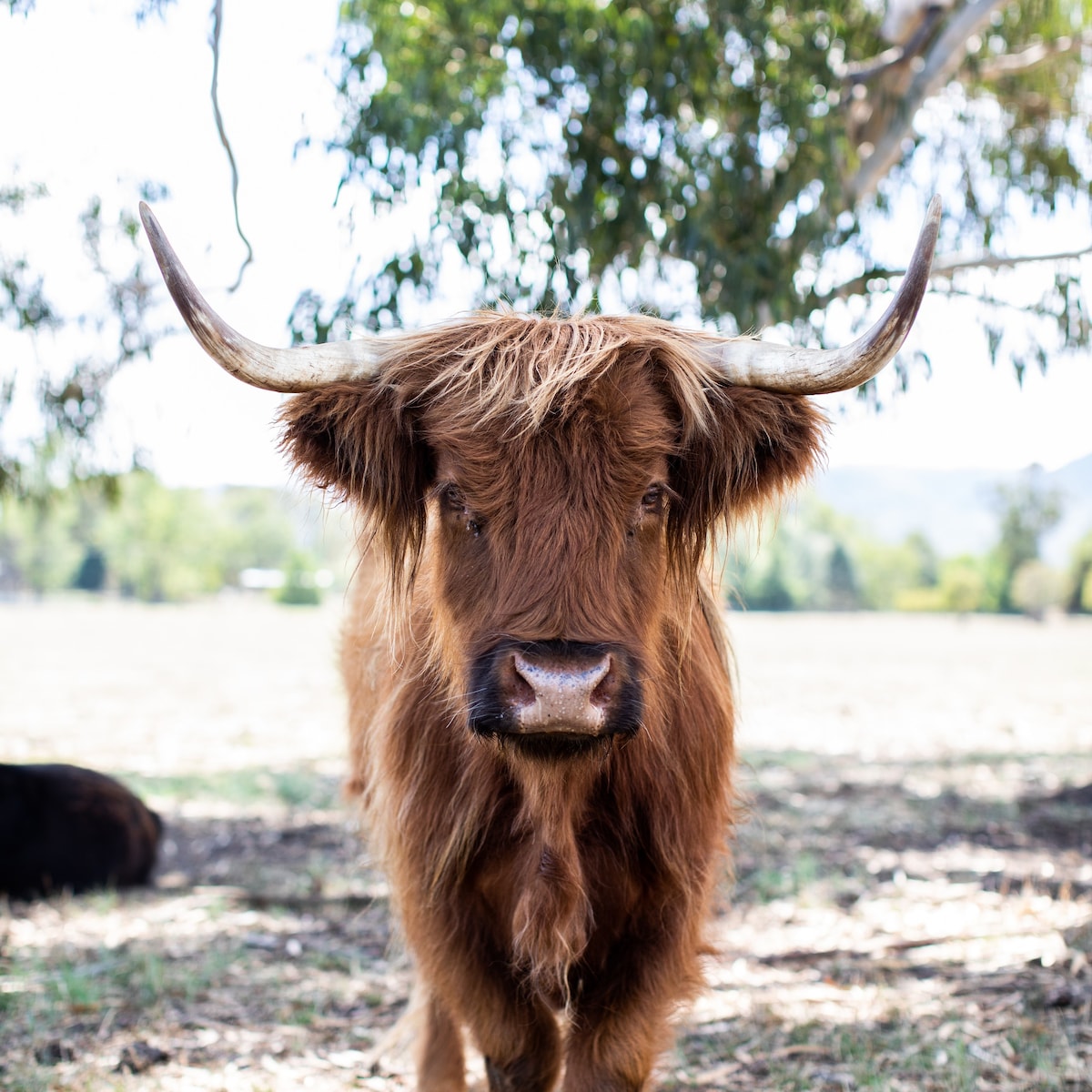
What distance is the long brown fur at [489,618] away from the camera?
267 cm

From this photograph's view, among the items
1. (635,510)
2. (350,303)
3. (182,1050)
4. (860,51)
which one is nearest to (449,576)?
(635,510)

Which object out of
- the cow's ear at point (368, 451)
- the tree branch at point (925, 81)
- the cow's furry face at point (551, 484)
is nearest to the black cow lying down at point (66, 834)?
the cow's furry face at point (551, 484)

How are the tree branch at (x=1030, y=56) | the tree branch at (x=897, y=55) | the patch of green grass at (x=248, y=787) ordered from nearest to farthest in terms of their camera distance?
the tree branch at (x=897, y=55) < the patch of green grass at (x=248, y=787) < the tree branch at (x=1030, y=56)

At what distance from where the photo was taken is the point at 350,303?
19.7 ft

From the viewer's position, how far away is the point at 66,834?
18.8ft

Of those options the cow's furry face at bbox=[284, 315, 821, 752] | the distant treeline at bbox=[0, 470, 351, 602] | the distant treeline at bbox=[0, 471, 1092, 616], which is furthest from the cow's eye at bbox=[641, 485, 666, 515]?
the distant treeline at bbox=[0, 470, 351, 602]

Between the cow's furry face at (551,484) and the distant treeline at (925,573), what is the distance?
43922 millimetres

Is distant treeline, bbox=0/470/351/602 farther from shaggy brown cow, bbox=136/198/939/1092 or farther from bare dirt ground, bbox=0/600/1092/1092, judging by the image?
shaggy brown cow, bbox=136/198/939/1092

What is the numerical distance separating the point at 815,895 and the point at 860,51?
6.39 metres

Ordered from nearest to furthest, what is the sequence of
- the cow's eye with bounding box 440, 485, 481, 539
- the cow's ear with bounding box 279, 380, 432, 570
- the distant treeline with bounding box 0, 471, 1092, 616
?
the cow's eye with bounding box 440, 485, 481, 539
the cow's ear with bounding box 279, 380, 432, 570
the distant treeline with bounding box 0, 471, 1092, 616

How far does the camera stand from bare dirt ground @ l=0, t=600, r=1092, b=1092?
11.8ft

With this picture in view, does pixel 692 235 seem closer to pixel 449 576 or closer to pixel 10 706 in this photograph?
pixel 449 576

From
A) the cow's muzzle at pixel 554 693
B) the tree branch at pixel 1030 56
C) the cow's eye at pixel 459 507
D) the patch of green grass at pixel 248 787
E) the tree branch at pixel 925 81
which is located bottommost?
the patch of green grass at pixel 248 787

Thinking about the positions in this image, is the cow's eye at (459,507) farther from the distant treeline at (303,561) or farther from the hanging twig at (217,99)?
the distant treeline at (303,561)
